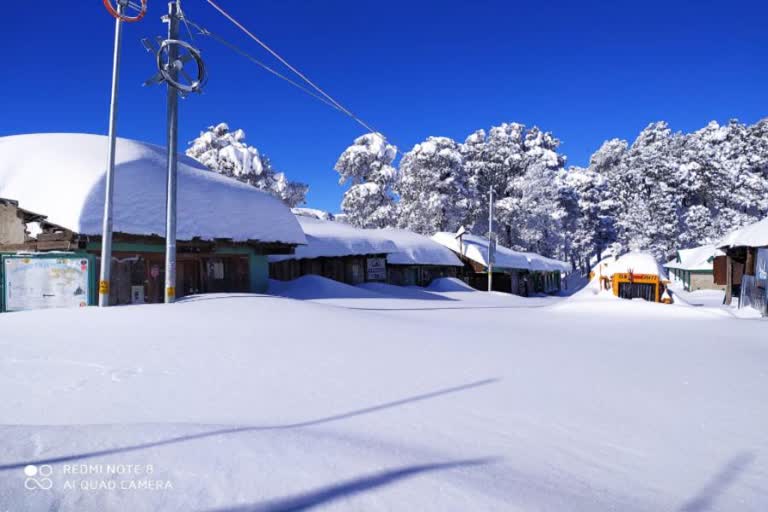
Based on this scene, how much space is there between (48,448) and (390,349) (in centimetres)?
441

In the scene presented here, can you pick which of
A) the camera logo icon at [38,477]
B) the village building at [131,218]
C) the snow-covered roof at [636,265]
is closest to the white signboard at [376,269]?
the village building at [131,218]

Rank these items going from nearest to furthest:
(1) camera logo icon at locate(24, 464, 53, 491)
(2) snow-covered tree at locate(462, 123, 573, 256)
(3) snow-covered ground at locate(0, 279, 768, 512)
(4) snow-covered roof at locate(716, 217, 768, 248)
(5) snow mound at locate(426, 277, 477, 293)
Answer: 1. (1) camera logo icon at locate(24, 464, 53, 491)
2. (3) snow-covered ground at locate(0, 279, 768, 512)
3. (4) snow-covered roof at locate(716, 217, 768, 248)
4. (5) snow mound at locate(426, 277, 477, 293)
5. (2) snow-covered tree at locate(462, 123, 573, 256)

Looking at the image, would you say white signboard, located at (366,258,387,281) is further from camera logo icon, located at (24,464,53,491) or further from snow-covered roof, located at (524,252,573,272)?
camera logo icon, located at (24,464,53,491)

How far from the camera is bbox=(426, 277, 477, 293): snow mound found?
92.2 ft

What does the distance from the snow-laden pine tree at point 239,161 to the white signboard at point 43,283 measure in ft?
81.5

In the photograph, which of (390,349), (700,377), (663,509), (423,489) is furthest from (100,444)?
(700,377)

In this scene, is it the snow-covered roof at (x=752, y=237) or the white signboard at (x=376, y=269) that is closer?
the snow-covered roof at (x=752, y=237)

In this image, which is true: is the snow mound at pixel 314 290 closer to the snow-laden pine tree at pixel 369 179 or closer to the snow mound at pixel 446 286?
the snow mound at pixel 446 286

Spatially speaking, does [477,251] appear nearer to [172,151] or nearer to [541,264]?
[541,264]

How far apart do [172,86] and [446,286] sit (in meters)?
20.5

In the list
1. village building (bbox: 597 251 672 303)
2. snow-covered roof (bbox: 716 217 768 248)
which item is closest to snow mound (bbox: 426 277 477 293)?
village building (bbox: 597 251 672 303)

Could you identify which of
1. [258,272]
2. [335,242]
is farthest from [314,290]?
[335,242]

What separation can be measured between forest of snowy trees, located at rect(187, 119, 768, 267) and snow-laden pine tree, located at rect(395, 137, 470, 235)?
91 millimetres

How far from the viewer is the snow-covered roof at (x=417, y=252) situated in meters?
27.7
